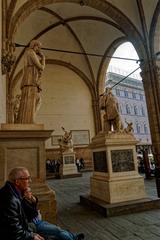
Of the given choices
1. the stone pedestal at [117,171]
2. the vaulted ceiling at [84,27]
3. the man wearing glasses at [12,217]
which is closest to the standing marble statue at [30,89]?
the stone pedestal at [117,171]

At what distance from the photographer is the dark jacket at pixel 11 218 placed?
1.42 meters

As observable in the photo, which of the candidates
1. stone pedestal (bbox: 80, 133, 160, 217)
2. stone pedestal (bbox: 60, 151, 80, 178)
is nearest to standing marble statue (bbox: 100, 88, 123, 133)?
stone pedestal (bbox: 80, 133, 160, 217)

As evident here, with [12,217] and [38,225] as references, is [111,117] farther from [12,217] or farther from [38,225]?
[12,217]

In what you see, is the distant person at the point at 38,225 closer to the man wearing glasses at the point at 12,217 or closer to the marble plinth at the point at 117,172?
the man wearing glasses at the point at 12,217

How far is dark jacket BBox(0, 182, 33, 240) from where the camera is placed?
142 cm

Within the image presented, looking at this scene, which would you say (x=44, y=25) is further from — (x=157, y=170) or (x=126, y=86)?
(x=126, y=86)

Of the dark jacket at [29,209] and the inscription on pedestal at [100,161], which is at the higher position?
the inscription on pedestal at [100,161]

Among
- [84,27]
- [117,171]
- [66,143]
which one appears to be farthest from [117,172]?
[84,27]

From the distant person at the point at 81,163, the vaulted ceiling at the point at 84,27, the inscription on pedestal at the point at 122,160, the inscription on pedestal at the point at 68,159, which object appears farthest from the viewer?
the distant person at the point at 81,163

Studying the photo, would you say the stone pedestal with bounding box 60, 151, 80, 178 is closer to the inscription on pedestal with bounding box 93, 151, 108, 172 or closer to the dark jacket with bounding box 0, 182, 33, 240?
the inscription on pedestal with bounding box 93, 151, 108, 172

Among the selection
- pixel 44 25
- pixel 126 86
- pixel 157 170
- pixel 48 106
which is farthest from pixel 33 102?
pixel 126 86

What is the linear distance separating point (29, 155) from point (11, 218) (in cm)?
201

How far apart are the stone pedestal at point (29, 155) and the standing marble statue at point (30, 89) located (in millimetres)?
354

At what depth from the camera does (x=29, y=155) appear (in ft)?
11.2
